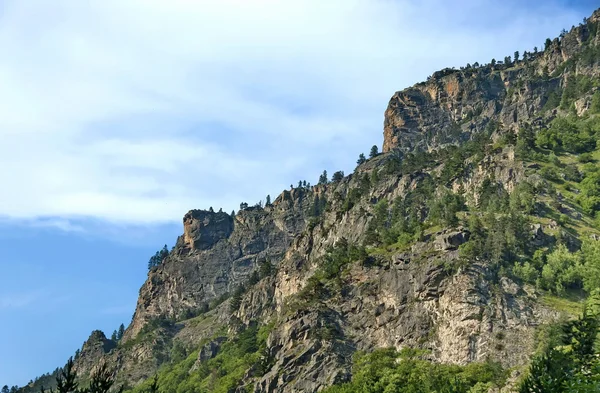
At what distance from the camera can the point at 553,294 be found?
112312mm

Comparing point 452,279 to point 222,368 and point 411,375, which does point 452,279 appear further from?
point 222,368

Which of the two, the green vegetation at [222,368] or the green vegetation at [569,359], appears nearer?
the green vegetation at [569,359]

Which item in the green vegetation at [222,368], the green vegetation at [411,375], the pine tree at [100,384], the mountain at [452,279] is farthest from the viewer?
the green vegetation at [222,368]

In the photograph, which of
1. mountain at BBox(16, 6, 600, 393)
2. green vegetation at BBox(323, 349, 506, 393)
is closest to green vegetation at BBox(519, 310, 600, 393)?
mountain at BBox(16, 6, 600, 393)

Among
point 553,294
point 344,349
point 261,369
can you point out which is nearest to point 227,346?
point 261,369

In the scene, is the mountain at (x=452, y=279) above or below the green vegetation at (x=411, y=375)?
above

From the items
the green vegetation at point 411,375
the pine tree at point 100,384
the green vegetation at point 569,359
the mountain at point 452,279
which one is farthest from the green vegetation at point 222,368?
the pine tree at point 100,384

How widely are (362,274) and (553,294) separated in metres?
43.1

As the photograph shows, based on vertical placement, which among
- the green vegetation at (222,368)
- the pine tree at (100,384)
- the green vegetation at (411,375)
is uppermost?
the pine tree at (100,384)

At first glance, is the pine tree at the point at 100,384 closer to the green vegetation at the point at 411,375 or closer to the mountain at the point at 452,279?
the green vegetation at the point at 411,375

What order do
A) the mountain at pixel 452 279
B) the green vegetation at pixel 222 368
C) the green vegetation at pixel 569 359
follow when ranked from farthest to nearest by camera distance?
the green vegetation at pixel 222 368 → the mountain at pixel 452 279 → the green vegetation at pixel 569 359

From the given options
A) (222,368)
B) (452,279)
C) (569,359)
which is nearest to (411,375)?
(452,279)

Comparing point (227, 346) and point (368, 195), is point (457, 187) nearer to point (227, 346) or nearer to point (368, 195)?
point (368, 195)

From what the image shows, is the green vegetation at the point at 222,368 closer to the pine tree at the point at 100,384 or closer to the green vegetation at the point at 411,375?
the green vegetation at the point at 411,375
